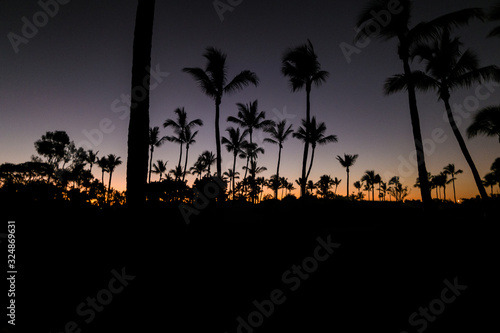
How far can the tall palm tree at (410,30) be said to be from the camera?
28.5 feet

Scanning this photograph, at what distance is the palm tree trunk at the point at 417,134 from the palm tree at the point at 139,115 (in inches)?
397

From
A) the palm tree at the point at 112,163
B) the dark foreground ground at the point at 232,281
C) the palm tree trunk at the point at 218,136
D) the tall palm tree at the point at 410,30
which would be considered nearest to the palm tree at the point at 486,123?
the tall palm tree at the point at 410,30

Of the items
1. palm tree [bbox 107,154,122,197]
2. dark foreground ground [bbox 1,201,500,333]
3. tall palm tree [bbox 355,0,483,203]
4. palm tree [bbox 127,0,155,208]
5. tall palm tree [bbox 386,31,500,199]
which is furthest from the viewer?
palm tree [bbox 107,154,122,197]

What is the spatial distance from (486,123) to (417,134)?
30.4ft

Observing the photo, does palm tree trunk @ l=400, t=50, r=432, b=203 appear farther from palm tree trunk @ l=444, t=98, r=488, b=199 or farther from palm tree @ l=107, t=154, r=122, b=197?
palm tree @ l=107, t=154, r=122, b=197

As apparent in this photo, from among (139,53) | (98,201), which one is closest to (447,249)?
(139,53)

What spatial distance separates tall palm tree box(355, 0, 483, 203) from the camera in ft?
28.5

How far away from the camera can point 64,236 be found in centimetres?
412

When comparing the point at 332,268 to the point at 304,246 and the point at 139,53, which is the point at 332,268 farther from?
the point at 139,53

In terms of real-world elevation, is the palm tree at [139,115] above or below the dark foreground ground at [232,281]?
above

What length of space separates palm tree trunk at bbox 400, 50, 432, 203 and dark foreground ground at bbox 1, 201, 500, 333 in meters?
3.77

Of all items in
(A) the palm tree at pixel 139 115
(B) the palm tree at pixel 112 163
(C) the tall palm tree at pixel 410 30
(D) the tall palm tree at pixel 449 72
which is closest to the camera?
(A) the palm tree at pixel 139 115

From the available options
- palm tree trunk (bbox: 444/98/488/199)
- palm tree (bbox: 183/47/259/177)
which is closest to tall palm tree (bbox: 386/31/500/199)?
palm tree trunk (bbox: 444/98/488/199)

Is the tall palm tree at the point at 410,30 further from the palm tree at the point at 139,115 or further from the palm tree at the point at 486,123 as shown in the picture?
the palm tree at the point at 139,115
